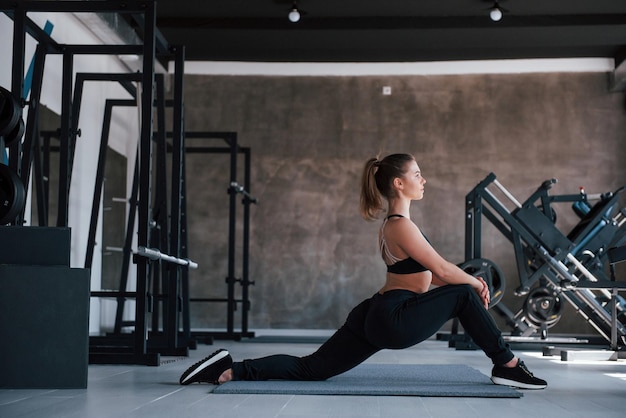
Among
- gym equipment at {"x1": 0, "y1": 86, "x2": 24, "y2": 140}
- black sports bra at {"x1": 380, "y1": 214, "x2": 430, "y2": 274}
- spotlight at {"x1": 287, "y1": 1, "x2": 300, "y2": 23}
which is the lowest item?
black sports bra at {"x1": 380, "y1": 214, "x2": 430, "y2": 274}

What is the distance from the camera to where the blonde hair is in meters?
3.42

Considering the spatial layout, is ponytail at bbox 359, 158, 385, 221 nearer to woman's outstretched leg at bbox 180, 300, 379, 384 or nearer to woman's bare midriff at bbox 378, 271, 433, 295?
woman's bare midriff at bbox 378, 271, 433, 295

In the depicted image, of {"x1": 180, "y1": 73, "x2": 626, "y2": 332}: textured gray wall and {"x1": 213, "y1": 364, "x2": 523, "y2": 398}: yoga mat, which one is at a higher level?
{"x1": 180, "y1": 73, "x2": 626, "y2": 332}: textured gray wall

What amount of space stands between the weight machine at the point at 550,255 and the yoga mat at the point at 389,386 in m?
2.94

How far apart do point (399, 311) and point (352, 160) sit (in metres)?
7.76

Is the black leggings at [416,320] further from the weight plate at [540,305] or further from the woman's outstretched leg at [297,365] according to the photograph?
the weight plate at [540,305]

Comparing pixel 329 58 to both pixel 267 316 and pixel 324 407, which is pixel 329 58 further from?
pixel 324 407

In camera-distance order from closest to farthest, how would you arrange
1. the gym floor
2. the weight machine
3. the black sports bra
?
the gym floor, the black sports bra, the weight machine

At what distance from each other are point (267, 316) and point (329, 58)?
132 inches

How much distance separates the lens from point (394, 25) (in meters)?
9.12

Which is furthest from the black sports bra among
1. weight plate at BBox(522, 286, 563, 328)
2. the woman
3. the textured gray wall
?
the textured gray wall

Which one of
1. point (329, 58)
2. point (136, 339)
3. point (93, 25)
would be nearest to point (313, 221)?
point (329, 58)

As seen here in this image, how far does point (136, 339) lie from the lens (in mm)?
4723

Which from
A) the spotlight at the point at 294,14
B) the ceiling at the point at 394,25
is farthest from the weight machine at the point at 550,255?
the spotlight at the point at 294,14
